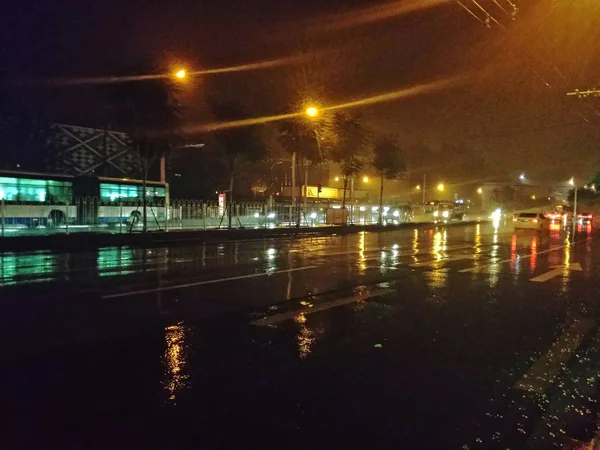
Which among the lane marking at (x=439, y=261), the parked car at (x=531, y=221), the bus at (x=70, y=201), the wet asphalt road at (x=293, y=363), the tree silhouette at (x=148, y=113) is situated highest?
the tree silhouette at (x=148, y=113)

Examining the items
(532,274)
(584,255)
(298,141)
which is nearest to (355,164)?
(298,141)

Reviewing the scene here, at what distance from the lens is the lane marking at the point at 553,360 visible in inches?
208

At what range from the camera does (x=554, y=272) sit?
14461mm

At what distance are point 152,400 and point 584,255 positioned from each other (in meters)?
19.3

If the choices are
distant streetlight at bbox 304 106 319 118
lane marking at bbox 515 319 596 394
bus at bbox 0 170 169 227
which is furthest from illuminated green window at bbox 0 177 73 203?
lane marking at bbox 515 319 596 394

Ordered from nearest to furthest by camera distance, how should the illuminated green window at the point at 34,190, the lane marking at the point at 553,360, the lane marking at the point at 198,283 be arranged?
the lane marking at the point at 553,360 < the lane marking at the point at 198,283 < the illuminated green window at the point at 34,190

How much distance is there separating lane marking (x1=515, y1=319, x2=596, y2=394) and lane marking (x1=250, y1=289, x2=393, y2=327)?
3.42 metres

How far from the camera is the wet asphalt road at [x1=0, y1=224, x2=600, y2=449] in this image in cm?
416

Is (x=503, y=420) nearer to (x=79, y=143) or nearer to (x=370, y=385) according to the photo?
(x=370, y=385)

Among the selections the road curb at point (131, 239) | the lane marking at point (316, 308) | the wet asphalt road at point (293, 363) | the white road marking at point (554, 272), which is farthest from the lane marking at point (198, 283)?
the road curb at point (131, 239)

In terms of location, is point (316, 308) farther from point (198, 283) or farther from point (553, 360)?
point (553, 360)

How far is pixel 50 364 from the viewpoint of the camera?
5621 millimetres

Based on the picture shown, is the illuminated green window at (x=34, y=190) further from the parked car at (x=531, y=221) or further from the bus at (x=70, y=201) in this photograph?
the parked car at (x=531, y=221)

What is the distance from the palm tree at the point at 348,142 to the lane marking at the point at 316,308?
2536 centimetres
